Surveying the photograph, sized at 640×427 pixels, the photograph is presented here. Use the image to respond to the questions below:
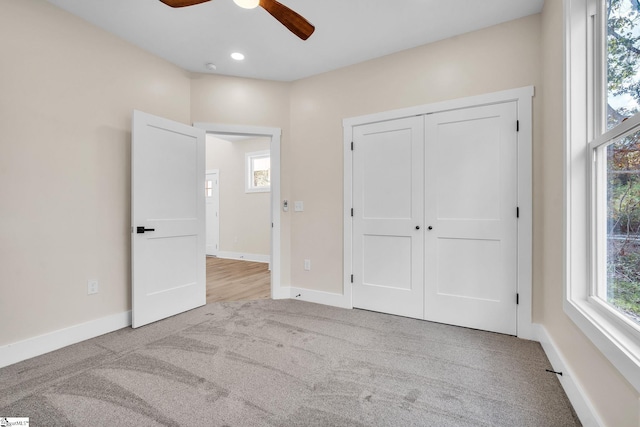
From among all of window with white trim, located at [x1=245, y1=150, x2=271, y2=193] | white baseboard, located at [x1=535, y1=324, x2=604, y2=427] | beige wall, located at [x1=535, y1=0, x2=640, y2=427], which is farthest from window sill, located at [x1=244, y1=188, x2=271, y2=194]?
white baseboard, located at [x1=535, y1=324, x2=604, y2=427]

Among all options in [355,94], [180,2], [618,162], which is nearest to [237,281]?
[355,94]

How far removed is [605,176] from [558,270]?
2.37ft

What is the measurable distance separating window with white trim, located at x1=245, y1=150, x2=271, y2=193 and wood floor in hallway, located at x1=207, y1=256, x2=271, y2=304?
62.9 inches

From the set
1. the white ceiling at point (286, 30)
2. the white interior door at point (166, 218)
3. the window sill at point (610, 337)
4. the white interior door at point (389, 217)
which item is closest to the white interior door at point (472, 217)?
the white interior door at point (389, 217)

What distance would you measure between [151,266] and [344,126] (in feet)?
7.88

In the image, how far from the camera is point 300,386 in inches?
68.6

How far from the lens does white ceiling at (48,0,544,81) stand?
2.29 m

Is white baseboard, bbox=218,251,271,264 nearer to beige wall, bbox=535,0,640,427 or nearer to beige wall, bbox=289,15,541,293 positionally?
beige wall, bbox=289,15,541,293

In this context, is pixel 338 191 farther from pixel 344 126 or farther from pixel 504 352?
pixel 504 352

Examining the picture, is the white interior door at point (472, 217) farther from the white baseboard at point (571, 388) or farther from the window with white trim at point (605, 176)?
the window with white trim at point (605, 176)

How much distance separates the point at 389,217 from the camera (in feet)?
9.77

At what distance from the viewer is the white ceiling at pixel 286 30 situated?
90.0 inches

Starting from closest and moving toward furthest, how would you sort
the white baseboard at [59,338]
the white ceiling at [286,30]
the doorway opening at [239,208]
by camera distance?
the white baseboard at [59,338] < the white ceiling at [286,30] < the doorway opening at [239,208]

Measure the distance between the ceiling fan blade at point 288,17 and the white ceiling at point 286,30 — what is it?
61 centimetres
